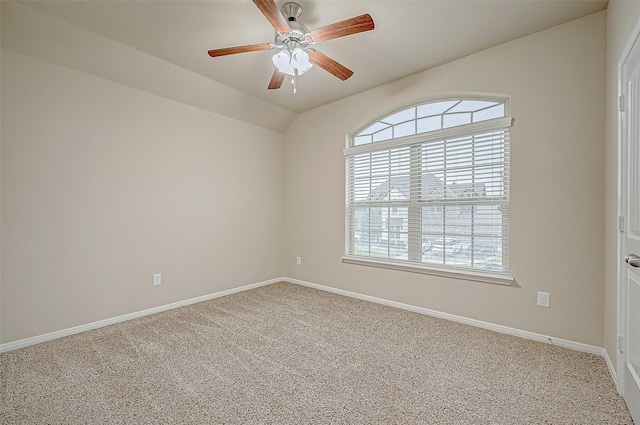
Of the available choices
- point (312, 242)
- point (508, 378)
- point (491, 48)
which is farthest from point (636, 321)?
point (312, 242)

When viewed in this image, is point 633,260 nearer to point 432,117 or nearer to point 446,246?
point 446,246

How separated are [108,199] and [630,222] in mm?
4050

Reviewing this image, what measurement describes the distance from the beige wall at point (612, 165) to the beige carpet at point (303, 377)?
0.38 meters

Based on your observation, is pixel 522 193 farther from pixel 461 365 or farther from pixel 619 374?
pixel 461 365

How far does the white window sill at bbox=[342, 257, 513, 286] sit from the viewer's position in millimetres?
2641

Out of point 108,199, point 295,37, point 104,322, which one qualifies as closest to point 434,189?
point 295,37

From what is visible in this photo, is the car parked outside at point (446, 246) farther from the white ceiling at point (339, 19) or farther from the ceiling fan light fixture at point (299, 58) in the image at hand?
the ceiling fan light fixture at point (299, 58)

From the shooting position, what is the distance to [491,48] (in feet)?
8.79

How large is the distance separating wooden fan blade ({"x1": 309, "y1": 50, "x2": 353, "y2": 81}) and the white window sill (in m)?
2.12

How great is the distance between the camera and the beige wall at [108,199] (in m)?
2.36

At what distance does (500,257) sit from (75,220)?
399 centimetres

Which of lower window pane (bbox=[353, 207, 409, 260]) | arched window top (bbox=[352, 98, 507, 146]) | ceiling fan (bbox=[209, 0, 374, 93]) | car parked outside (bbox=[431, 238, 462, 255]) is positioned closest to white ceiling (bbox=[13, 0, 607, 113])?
ceiling fan (bbox=[209, 0, 374, 93])

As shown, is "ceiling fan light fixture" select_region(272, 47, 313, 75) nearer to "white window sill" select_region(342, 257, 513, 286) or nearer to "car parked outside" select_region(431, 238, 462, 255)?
"car parked outside" select_region(431, 238, 462, 255)

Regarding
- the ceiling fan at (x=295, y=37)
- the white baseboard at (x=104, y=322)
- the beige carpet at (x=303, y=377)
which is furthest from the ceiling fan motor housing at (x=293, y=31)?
the white baseboard at (x=104, y=322)
